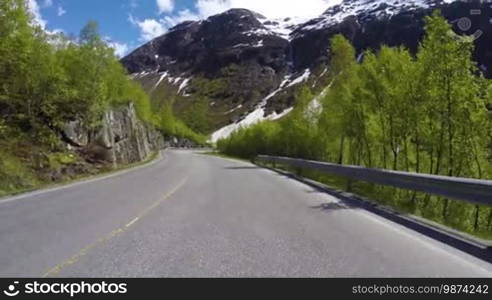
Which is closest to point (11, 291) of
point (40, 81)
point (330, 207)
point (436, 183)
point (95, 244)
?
point (95, 244)

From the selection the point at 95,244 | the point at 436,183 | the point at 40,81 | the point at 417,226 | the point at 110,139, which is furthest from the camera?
the point at 110,139

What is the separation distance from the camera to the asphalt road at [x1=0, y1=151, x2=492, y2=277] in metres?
6.34

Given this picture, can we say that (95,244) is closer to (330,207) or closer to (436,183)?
(330,207)

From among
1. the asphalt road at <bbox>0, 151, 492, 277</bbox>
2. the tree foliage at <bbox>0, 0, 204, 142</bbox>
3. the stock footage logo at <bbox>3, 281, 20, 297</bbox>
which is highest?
the tree foliage at <bbox>0, 0, 204, 142</bbox>

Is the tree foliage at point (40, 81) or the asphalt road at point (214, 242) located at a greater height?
the tree foliage at point (40, 81)

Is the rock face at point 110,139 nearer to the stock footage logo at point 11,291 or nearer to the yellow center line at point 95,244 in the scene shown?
the yellow center line at point 95,244

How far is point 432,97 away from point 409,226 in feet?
24.3

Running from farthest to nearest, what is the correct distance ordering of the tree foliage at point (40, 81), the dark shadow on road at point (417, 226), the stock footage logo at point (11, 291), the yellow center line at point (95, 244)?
the tree foliage at point (40, 81) < the dark shadow on road at point (417, 226) < the yellow center line at point (95, 244) < the stock footage logo at point (11, 291)

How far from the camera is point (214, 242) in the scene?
8.09 m

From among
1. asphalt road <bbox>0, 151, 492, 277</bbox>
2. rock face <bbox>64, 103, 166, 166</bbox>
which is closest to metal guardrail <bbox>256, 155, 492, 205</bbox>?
asphalt road <bbox>0, 151, 492, 277</bbox>

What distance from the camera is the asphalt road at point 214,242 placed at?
6.34 m

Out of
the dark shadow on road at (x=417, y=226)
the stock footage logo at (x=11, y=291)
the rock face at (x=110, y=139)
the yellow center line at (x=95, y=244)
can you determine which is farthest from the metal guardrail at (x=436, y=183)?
the rock face at (x=110, y=139)

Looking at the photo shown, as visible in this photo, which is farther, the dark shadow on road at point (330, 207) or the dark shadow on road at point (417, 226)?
the dark shadow on road at point (330, 207)

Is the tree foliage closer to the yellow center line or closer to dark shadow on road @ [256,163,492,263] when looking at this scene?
the yellow center line
